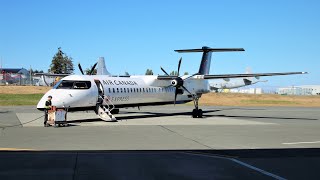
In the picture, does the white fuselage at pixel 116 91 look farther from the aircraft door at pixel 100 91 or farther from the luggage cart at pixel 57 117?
the luggage cart at pixel 57 117

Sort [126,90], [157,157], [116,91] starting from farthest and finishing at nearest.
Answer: [126,90]
[116,91]
[157,157]

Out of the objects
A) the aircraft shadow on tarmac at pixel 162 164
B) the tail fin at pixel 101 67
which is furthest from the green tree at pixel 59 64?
the aircraft shadow on tarmac at pixel 162 164

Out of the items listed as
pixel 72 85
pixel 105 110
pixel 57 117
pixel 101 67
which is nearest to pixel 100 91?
pixel 105 110

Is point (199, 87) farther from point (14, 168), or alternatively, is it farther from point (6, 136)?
point (14, 168)

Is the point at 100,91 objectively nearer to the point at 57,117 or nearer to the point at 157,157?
the point at 57,117

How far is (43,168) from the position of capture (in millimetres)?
8945

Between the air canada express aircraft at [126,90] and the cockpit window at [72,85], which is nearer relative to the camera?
the air canada express aircraft at [126,90]

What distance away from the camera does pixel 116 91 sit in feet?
86.4

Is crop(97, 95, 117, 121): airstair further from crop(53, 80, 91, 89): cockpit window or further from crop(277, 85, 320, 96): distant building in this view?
crop(277, 85, 320, 96): distant building

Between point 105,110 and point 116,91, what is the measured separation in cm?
204

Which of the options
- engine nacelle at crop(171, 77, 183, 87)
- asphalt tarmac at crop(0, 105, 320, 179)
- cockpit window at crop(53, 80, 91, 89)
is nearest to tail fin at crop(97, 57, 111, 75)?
engine nacelle at crop(171, 77, 183, 87)

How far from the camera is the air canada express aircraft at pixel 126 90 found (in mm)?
22828

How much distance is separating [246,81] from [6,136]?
80504 millimetres

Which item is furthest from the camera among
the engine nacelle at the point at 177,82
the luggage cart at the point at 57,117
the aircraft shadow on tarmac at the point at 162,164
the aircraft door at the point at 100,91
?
the engine nacelle at the point at 177,82
